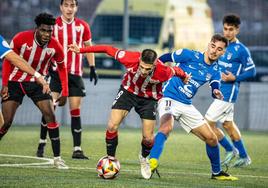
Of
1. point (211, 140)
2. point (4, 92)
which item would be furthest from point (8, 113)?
point (211, 140)

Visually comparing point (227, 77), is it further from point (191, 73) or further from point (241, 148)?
point (191, 73)

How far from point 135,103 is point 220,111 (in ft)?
10.6

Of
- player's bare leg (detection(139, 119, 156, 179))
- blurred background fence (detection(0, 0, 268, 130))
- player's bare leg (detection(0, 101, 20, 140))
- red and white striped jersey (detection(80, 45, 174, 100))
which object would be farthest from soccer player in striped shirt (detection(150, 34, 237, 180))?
blurred background fence (detection(0, 0, 268, 130))

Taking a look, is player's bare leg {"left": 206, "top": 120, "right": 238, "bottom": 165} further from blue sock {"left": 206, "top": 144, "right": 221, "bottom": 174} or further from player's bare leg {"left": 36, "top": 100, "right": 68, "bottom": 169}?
player's bare leg {"left": 36, "top": 100, "right": 68, "bottom": 169}

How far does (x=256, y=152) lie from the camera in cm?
1602

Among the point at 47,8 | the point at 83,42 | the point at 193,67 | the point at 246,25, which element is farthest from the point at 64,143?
the point at 246,25

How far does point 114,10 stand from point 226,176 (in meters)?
14.1

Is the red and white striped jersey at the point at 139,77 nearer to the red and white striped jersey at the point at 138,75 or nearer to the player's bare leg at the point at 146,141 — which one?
the red and white striped jersey at the point at 138,75

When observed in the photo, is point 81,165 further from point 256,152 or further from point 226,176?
point 256,152

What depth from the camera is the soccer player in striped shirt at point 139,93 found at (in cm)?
1092

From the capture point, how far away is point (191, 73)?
11727 millimetres

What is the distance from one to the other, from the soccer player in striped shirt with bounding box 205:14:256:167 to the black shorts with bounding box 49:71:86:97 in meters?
2.00

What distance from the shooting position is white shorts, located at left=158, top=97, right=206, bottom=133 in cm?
1148

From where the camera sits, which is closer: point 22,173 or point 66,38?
point 22,173
